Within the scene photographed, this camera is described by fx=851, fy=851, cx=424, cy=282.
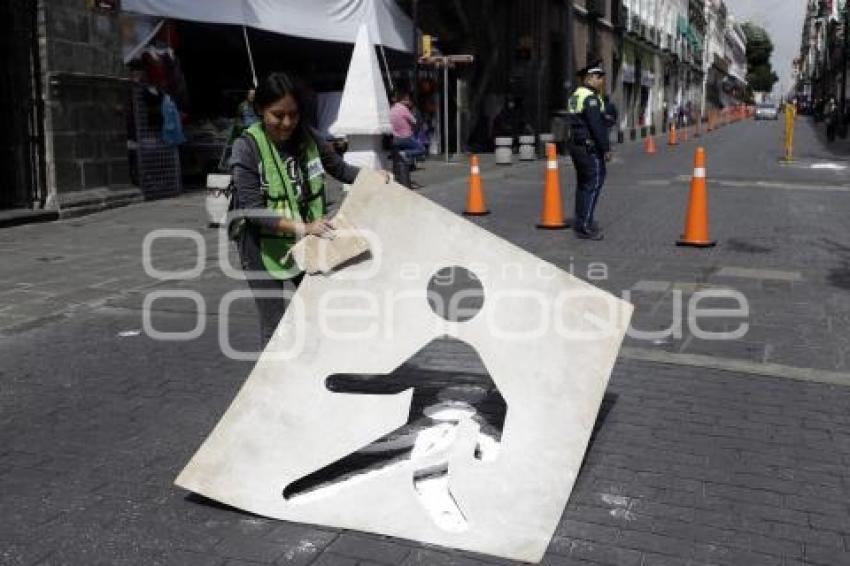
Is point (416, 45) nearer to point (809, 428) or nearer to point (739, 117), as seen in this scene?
point (809, 428)

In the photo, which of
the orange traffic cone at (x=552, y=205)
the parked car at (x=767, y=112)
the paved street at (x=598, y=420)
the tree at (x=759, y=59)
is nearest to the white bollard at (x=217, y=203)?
the paved street at (x=598, y=420)

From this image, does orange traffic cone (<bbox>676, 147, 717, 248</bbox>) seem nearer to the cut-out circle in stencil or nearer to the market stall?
the cut-out circle in stencil

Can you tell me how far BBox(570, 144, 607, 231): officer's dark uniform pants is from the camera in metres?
9.51

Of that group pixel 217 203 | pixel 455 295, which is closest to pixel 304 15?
pixel 217 203

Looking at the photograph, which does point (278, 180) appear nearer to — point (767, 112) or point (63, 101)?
point (63, 101)

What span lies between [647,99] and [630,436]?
5539 centimetres

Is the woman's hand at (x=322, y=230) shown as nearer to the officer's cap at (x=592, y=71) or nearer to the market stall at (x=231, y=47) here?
the officer's cap at (x=592, y=71)

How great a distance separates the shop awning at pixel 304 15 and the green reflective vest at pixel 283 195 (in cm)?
1070

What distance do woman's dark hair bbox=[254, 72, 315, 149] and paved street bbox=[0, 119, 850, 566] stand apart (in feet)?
5.40

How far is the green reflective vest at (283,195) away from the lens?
3.77m

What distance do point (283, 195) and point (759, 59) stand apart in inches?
7160

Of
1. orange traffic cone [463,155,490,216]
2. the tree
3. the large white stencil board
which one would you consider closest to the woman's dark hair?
the large white stencil board

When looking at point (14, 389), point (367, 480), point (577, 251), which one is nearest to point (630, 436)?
point (367, 480)

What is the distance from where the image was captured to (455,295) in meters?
7.30
